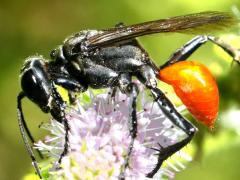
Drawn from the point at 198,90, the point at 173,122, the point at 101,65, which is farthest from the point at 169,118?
the point at 101,65

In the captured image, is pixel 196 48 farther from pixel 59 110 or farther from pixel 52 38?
pixel 52 38

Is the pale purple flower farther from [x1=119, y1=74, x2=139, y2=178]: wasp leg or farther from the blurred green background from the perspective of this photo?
the blurred green background

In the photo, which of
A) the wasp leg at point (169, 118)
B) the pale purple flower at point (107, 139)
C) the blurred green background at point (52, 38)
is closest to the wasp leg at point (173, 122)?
the wasp leg at point (169, 118)

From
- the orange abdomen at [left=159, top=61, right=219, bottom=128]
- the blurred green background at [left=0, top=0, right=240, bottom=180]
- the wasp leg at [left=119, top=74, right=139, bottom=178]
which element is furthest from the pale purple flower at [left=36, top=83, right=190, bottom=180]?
the blurred green background at [left=0, top=0, right=240, bottom=180]

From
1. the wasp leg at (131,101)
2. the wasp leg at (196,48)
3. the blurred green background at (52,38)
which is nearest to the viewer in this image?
the wasp leg at (131,101)

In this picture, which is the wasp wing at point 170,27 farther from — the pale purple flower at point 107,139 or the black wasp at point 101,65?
the pale purple flower at point 107,139
